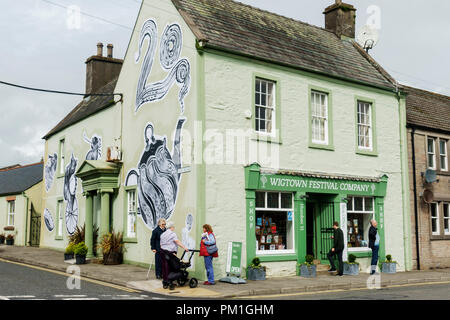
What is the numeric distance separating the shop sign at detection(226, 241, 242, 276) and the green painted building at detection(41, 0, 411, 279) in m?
0.22

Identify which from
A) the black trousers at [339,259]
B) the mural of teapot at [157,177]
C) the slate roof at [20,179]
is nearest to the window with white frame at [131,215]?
A: the mural of teapot at [157,177]

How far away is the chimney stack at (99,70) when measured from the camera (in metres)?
25.8

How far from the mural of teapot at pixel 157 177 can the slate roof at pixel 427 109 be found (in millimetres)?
10023

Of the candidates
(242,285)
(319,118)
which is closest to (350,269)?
(242,285)

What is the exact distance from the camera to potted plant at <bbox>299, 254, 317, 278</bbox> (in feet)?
53.3

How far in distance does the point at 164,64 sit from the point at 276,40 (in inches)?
163

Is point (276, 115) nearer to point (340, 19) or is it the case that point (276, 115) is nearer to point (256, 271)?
point (256, 271)

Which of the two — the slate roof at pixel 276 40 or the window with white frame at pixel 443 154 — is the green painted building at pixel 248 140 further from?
the window with white frame at pixel 443 154

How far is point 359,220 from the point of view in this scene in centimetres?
1909

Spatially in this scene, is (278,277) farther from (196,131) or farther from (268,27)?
(268,27)

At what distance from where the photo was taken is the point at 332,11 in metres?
23.2

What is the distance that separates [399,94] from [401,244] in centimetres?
580

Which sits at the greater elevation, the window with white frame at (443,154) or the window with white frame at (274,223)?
the window with white frame at (443,154)
